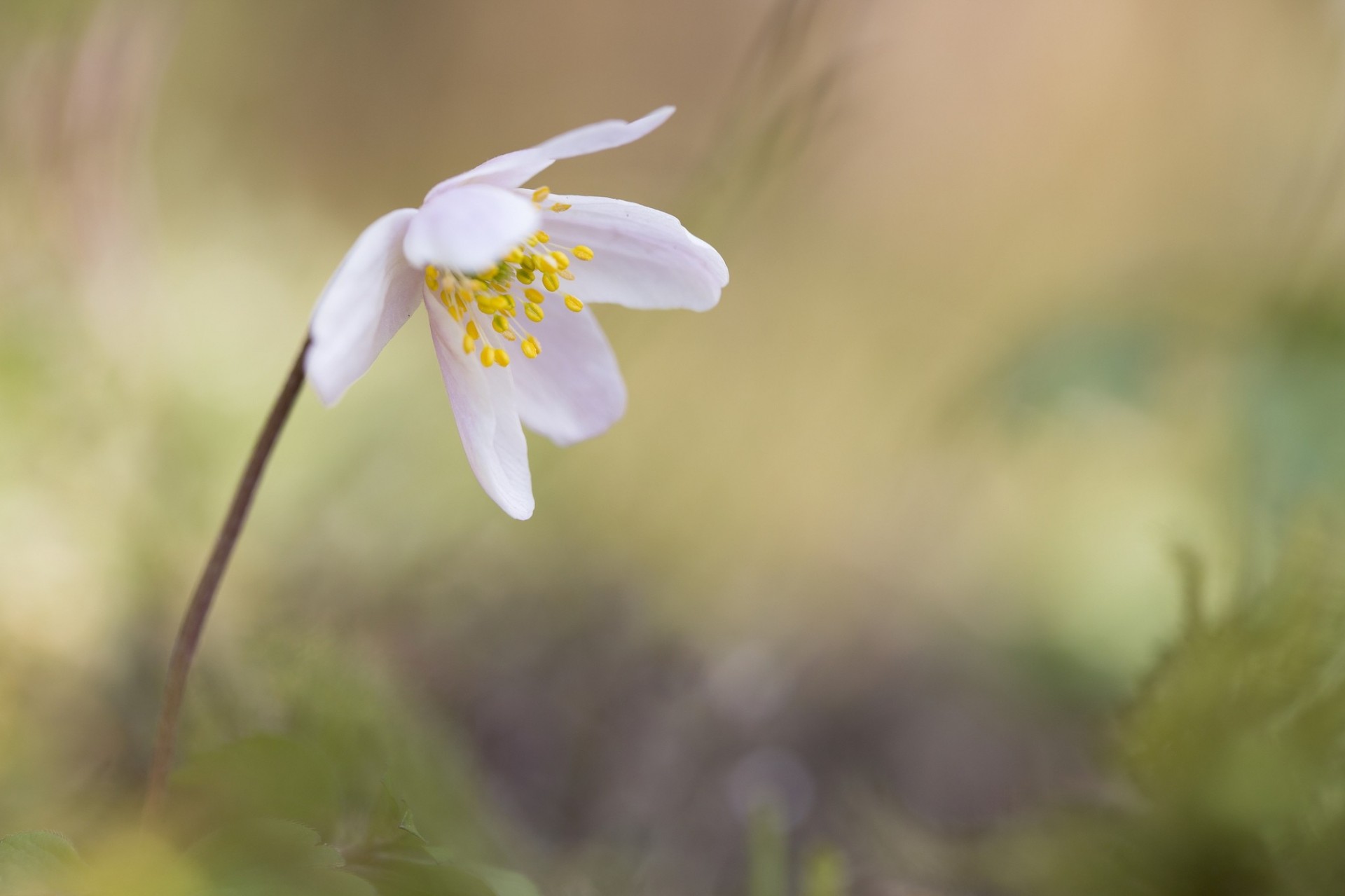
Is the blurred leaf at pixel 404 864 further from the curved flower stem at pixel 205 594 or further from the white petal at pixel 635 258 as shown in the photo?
the white petal at pixel 635 258

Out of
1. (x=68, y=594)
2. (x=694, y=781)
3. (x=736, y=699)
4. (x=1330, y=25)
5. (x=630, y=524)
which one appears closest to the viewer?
(x=68, y=594)

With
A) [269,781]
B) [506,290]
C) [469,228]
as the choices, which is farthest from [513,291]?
[269,781]

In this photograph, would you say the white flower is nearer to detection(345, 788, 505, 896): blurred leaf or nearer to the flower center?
the flower center

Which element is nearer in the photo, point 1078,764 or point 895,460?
point 1078,764

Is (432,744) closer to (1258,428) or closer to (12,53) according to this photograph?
(1258,428)

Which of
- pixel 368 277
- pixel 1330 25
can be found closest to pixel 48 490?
pixel 368 277

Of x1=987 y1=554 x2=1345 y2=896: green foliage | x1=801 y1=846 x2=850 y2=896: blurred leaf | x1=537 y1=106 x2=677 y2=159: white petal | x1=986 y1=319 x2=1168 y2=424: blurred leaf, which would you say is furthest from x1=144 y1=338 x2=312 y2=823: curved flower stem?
x1=986 y1=319 x2=1168 y2=424: blurred leaf

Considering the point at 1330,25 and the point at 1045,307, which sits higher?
the point at 1330,25
